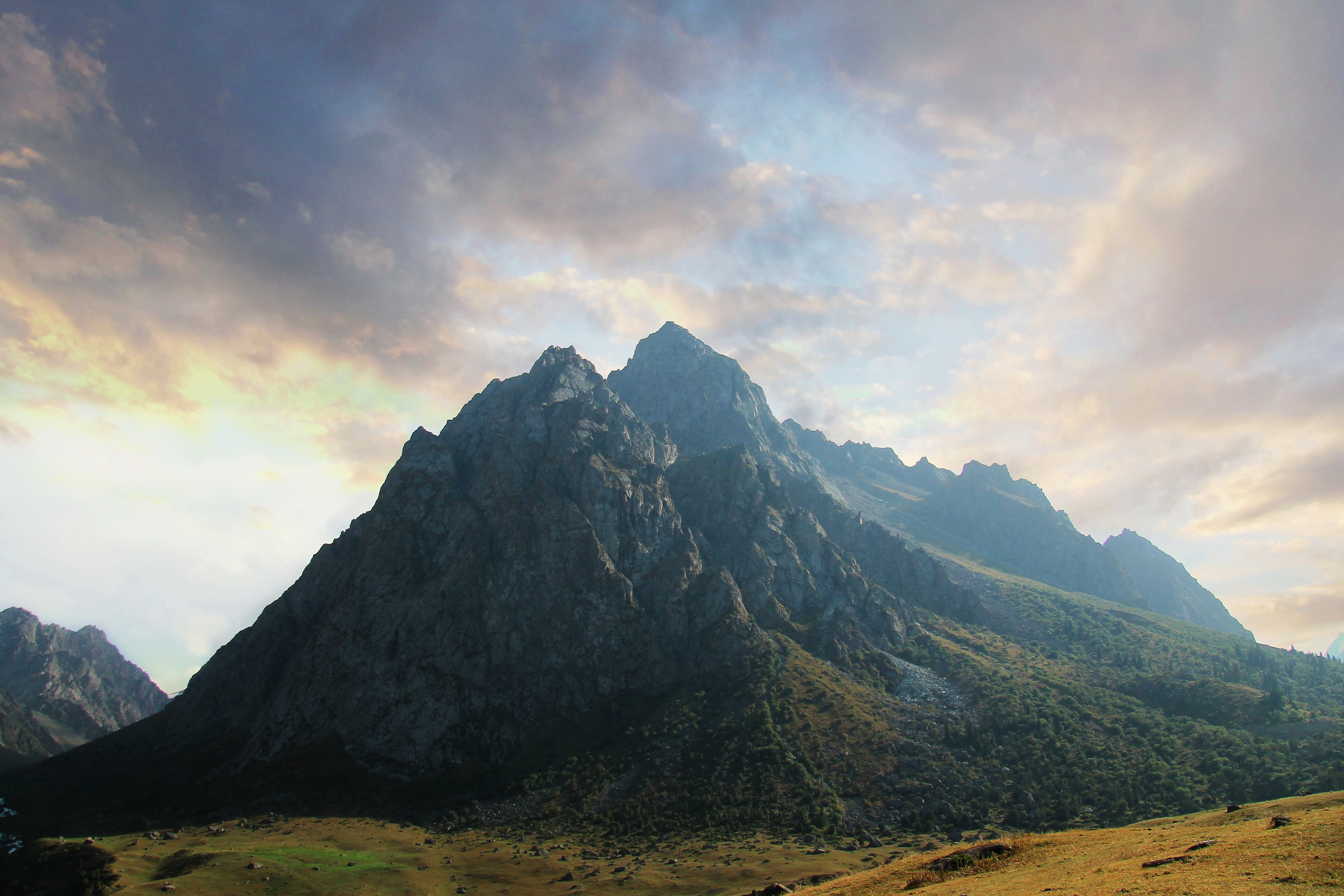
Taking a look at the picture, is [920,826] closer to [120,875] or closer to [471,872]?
[471,872]

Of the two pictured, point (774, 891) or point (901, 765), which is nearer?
point (774, 891)

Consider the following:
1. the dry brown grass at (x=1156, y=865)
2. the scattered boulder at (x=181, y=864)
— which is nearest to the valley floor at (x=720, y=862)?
the dry brown grass at (x=1156, y=865)

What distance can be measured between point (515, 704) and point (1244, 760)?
20334 cm

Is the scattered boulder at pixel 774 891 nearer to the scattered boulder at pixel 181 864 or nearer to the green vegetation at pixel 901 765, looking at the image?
the green vegetation at pixel 901 765

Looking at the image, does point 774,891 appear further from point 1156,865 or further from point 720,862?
point 720,862

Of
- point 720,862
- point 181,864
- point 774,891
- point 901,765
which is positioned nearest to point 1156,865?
point 774,891

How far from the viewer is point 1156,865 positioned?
48.9 m

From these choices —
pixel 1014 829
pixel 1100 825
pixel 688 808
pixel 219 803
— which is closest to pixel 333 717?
pixel 219 803

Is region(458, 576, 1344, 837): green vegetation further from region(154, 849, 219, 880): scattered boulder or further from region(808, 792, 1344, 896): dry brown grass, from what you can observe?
region(808, 792, 1344, 896): dry brown grass

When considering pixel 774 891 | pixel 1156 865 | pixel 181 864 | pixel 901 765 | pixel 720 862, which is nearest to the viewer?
pixel 1156 865

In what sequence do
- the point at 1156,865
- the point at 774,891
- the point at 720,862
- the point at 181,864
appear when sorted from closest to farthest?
the point at 1156,865
the point at 774,891
the point at 181,864
the point at 720,862

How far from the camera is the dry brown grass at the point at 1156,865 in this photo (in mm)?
40250

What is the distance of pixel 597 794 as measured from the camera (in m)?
161

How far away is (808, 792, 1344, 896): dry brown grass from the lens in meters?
40.2
